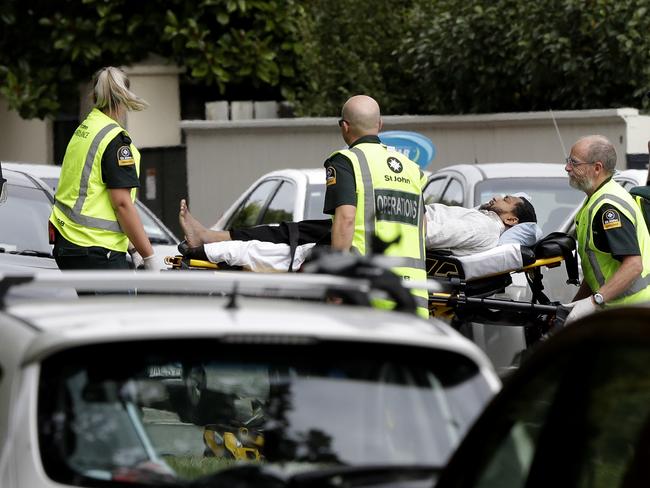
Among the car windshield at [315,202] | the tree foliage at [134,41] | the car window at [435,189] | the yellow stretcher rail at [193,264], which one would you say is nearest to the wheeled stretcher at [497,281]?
the yellow stretcher rail at [193,264]

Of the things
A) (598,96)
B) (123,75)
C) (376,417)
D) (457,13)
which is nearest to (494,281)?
(123,75)

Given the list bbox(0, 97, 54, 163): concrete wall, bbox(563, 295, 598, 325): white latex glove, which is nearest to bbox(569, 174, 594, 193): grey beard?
bbox(563, 295, 598, 325): white latex glove

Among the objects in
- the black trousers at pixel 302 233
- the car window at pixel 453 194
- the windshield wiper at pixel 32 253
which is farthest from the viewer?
the car window at pixel 453 194

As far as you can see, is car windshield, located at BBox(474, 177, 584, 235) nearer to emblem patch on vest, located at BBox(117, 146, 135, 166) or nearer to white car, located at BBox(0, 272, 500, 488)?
emblem patch on vest, located at BBox(117, 146, 135, 166)

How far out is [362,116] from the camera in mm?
8031

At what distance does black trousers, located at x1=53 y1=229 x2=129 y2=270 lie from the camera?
28.5 feet

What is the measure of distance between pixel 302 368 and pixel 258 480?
28 centimetres

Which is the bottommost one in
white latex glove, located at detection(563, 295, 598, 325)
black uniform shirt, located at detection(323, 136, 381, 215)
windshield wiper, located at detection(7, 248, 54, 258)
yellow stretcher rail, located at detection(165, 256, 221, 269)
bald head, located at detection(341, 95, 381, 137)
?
windshield wiper, located at detection(7, 248, 54, 258)

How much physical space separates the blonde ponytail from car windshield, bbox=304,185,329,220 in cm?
330

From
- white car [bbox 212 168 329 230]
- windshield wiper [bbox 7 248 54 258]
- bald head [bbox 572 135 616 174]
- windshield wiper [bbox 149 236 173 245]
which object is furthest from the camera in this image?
windshield wiper [bbox 149 236 173 245]

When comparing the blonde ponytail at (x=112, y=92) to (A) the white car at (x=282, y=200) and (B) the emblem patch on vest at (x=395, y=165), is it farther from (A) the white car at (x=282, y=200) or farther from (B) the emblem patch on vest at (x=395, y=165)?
(A) the white car at (x=282, y=200)

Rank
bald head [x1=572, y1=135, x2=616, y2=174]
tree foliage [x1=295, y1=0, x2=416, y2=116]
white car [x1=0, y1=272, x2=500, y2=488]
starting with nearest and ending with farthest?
white car [x1=0, y1=272, x2=500, y2=488] < bald head [x1=572, y1=135, x2=616, y2=174] < tree foliage [x1=295, y1=0, x2=416, y2=116]

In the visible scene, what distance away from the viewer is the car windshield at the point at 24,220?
11.5m

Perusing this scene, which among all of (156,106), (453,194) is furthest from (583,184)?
(156,106)
